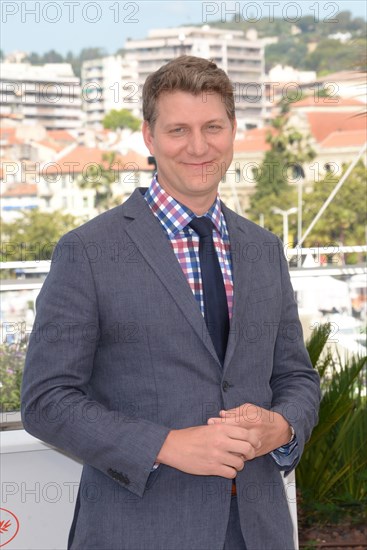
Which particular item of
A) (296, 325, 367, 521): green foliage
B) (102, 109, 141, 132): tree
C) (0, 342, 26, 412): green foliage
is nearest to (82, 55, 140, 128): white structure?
(102, 109, 141, 132): tree

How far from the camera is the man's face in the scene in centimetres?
130

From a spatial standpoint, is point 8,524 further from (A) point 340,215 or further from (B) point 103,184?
(B) point 103,184

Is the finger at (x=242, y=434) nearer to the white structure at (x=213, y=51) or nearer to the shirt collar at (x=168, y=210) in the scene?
the shirt collar at (x=168, y=210)

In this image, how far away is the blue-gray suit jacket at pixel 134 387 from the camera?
1195mm

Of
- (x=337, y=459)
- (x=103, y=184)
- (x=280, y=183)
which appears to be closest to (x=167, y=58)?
(x=103, y=184)

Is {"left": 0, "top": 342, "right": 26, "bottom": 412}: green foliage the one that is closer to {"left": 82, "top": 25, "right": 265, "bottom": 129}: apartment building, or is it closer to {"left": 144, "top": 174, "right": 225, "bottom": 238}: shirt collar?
{"left": 144, "top": 174, "right": 225, "bottom": 238}: shirt collar

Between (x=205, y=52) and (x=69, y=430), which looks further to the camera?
(x=205, y=52)

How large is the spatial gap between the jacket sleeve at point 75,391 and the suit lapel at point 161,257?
0.32 ft

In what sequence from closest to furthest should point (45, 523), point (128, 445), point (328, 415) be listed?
point (128, 445) → point (45, 523) → point (328, 415)

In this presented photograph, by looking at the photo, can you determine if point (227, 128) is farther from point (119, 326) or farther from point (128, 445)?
point (128, 445)

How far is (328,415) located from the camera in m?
2.92

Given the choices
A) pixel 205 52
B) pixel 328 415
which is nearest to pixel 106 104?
pixel 205 52

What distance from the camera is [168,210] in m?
1.33

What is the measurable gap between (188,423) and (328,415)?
176 cm
